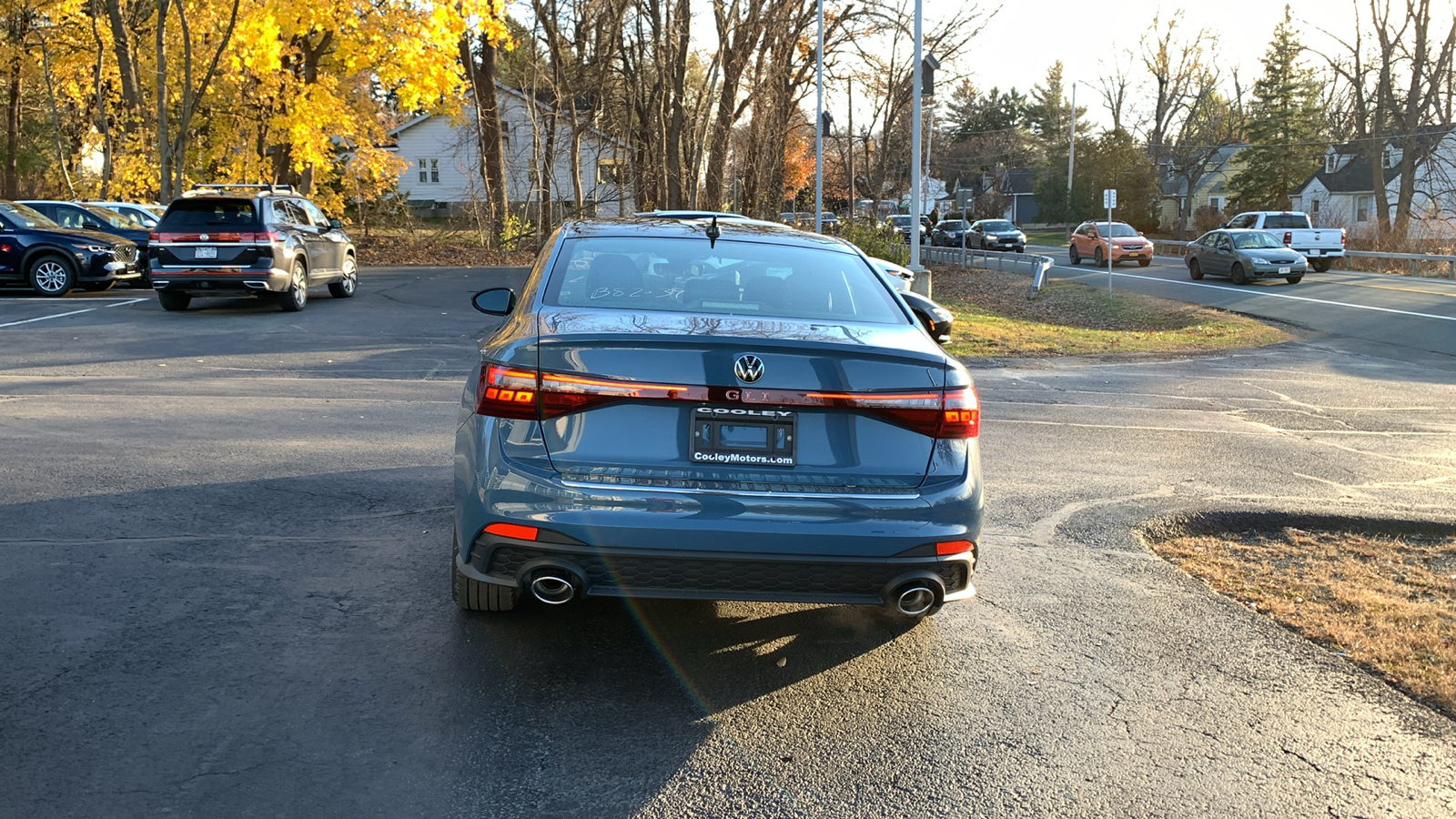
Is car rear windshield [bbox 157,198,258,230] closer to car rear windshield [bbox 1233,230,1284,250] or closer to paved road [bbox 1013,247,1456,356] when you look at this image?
paved road [bbox 1013,247,1456,356]

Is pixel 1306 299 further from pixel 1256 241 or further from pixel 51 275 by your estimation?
pixel 51 275

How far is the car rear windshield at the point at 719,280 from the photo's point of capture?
4672 mm

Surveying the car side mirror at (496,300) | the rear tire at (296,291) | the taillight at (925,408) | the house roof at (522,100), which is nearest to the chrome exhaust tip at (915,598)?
the taillight at (925,408)

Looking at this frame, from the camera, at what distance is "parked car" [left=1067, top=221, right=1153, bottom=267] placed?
131ft

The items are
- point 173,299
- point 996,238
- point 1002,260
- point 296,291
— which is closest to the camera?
point 173,299

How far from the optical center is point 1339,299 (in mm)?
25375

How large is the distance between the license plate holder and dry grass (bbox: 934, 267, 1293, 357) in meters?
12.6

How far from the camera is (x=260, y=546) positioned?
227 inches

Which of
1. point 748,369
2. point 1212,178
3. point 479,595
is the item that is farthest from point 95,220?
point 1212,178

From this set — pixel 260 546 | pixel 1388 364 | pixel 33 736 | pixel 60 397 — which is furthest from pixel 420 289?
pixel 33 736

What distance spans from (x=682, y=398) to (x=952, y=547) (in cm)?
→ 111

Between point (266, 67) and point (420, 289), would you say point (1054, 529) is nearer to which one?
point (420, 289)

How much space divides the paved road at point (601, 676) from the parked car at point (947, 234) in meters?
47.6

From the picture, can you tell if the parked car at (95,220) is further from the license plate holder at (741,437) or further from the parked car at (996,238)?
the parked car at (996,238)
